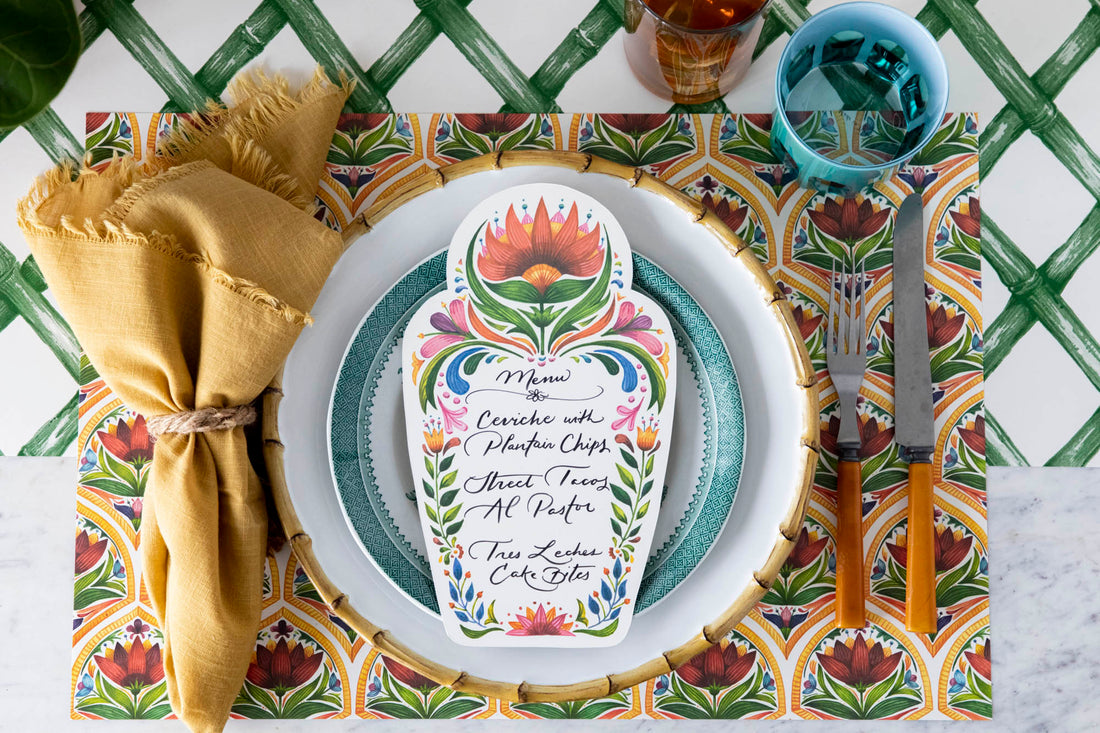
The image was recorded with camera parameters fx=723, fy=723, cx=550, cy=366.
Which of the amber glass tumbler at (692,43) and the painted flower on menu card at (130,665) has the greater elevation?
the amber glass tumbler at (692,43)

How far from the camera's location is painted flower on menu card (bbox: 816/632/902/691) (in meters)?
0.63

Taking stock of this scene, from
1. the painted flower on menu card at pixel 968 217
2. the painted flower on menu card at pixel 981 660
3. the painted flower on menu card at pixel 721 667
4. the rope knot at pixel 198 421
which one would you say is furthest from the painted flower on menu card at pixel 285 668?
the painted flower on menu card at pixel 968 217

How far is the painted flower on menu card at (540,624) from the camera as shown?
21.8 inches

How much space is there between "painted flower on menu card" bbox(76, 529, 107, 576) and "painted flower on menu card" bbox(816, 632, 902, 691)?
0.64 m

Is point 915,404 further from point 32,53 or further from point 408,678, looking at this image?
point 32,53

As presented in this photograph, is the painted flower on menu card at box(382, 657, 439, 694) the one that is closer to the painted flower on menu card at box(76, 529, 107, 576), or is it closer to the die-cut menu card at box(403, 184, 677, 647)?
the die-cut menu card at box(403, 184, 677, 647)

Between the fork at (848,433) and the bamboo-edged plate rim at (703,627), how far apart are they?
0.08 meters

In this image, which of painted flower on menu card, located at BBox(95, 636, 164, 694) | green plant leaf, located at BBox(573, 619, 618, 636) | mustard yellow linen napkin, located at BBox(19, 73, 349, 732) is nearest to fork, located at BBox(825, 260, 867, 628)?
green plant leaf, located at BBox(573, 619, 618, 636)

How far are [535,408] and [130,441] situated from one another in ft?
1.23

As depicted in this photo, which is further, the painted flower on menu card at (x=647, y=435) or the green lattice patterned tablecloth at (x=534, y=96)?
the green lattice patterned tablecloth at (x=534, y=96)

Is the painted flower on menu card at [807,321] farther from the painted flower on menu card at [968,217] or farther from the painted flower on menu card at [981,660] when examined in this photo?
the painted flower on menu card at [981,660]

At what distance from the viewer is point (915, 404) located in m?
0.63

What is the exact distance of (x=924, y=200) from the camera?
66 cm

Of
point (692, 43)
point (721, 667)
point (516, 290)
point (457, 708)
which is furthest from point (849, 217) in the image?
point (457, 708)
